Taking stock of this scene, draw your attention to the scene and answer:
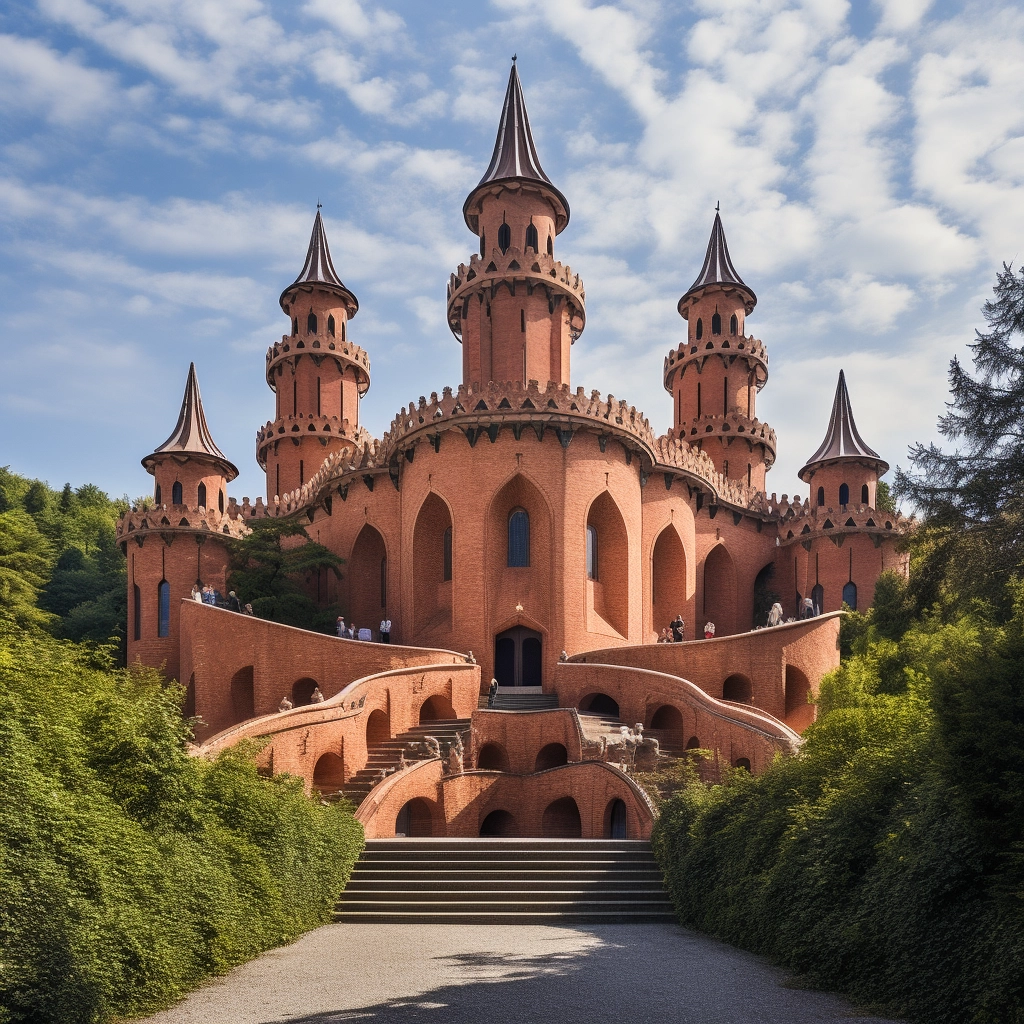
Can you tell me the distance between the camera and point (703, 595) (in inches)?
1642

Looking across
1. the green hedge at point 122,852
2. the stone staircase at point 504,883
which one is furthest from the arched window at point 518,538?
the green hedge at point 122,852

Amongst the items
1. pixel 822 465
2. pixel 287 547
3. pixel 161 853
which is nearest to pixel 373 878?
pixel 161 853

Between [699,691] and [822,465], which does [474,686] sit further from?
[822,465]

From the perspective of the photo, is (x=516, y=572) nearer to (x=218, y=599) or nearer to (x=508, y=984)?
(x=218, y=599)

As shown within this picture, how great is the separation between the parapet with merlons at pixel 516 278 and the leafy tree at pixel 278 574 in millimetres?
10232

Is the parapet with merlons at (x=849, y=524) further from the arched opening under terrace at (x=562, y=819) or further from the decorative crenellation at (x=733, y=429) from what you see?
the arched opening under terrace at (x=562, y=819)

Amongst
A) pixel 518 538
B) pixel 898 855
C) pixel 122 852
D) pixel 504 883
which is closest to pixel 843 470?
pixel 518 538

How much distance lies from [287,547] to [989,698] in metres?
36.1

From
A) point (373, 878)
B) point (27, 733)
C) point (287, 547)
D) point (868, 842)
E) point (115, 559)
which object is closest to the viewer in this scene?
point (27, 733)

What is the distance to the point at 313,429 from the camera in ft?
156

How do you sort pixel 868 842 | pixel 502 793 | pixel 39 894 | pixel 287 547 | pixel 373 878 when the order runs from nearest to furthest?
pixel 39 894, pixel 868 842, pixel 373 878, pixel 502 793, pixel 287 547

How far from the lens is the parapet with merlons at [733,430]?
47.2m

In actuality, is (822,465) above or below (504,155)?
below

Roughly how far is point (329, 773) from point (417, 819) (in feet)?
7.45
